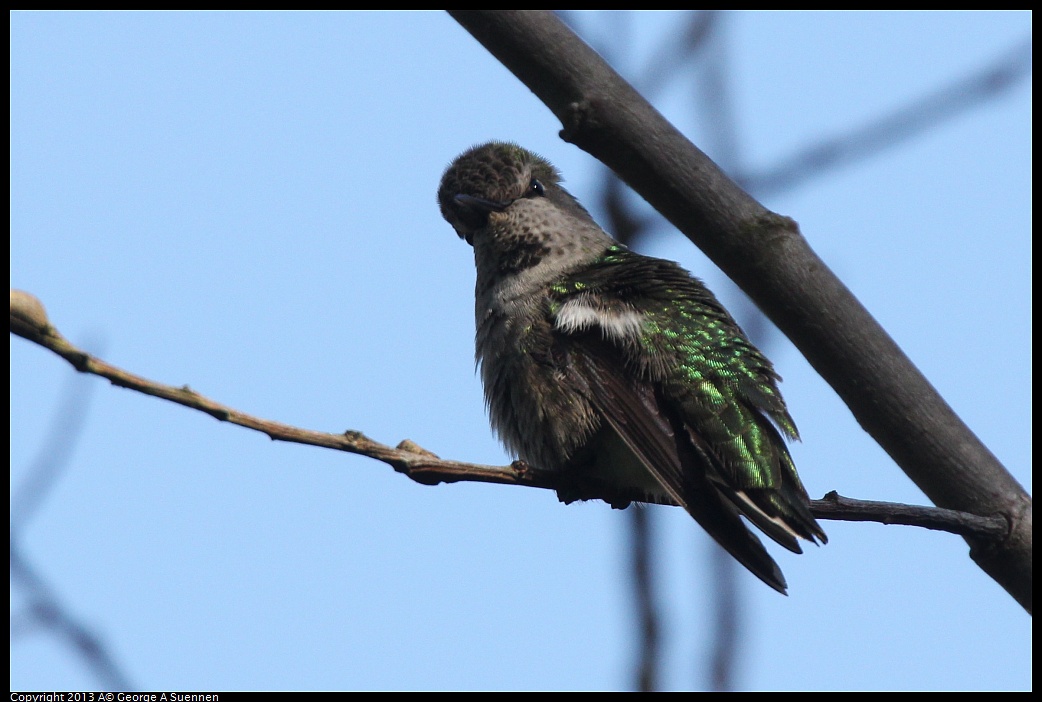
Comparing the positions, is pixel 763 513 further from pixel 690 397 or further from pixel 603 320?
pixel 603 320

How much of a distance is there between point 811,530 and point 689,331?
3.66 feet

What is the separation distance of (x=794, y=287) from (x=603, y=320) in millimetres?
1214

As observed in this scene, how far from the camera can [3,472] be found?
266 cm

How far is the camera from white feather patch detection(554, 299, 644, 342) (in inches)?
166

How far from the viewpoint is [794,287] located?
3.16m

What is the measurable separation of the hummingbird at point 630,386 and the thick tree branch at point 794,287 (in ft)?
1.58

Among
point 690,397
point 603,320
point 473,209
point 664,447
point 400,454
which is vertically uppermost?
point 473,209

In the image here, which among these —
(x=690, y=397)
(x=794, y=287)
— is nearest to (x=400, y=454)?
(x=794, y=287)

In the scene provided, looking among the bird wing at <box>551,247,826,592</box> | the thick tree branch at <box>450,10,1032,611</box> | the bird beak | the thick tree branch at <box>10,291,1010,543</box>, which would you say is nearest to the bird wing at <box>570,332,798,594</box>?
the bird wing at <box>551,247,826,592</box>

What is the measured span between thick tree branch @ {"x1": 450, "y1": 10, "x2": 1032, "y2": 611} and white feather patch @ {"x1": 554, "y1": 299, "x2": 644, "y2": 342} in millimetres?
1015

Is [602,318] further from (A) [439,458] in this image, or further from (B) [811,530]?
(A) [439,458]

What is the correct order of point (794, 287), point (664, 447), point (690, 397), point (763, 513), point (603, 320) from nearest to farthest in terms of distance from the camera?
1. point (794, 287)
2. point (763, 513)
3. point (664, 447)
4. point (690, 397)
5. point (603, 320)

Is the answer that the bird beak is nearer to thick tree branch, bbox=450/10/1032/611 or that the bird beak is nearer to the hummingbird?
the hummingbird

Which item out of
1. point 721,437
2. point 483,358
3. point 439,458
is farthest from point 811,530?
point 483,358
